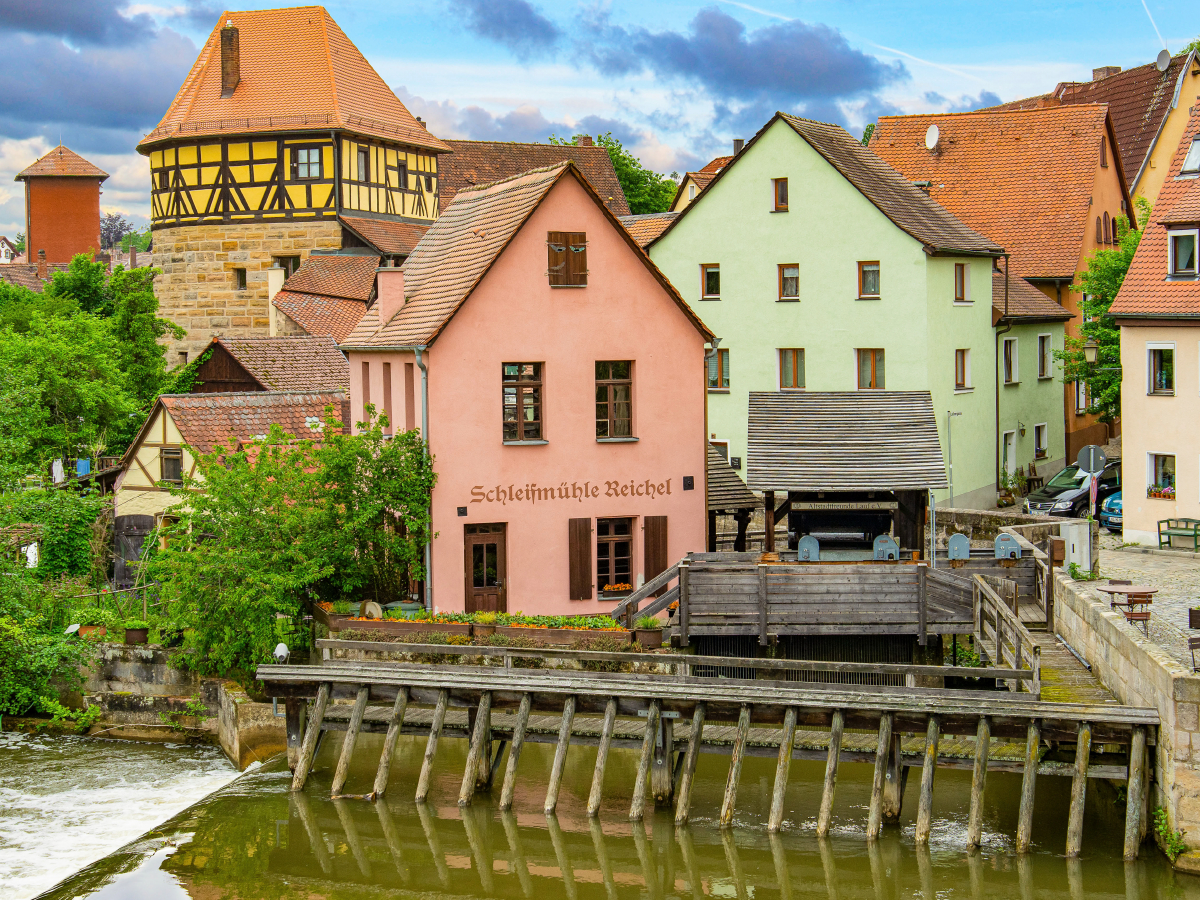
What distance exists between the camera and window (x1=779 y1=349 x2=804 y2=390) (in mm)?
37625

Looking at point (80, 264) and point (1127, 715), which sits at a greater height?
point (80, 264)

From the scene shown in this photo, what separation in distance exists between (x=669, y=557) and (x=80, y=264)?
30378 millimetres

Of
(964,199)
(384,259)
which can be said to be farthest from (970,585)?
(384,259)

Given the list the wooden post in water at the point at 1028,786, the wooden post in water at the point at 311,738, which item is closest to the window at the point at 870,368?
the wooden post in water at the point at 311,738

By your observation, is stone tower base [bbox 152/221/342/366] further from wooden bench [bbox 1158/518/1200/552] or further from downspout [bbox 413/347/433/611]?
wooden bench [bbox 1158/518/1200/552]

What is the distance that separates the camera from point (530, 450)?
26594 mm

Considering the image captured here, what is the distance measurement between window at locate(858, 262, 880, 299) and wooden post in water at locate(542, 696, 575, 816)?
63.8ft

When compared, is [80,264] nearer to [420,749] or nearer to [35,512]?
[35,512]

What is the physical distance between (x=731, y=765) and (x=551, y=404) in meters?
9.40

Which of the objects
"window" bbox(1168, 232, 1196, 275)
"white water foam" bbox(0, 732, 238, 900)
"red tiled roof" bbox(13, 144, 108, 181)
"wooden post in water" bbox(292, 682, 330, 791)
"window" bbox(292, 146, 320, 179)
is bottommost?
"white water foam" bbox(0, 732, 238, 900)

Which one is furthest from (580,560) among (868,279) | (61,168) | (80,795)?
(61,168)

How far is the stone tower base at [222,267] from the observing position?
49.8 metres

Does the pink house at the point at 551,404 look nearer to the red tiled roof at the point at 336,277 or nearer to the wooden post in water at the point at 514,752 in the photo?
the wooden post in water at the point at 514,752

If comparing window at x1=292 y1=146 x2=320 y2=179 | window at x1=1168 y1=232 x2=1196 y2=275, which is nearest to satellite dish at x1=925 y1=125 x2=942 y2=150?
window at x1=1168 y1=232 x2=1196 y2=275
